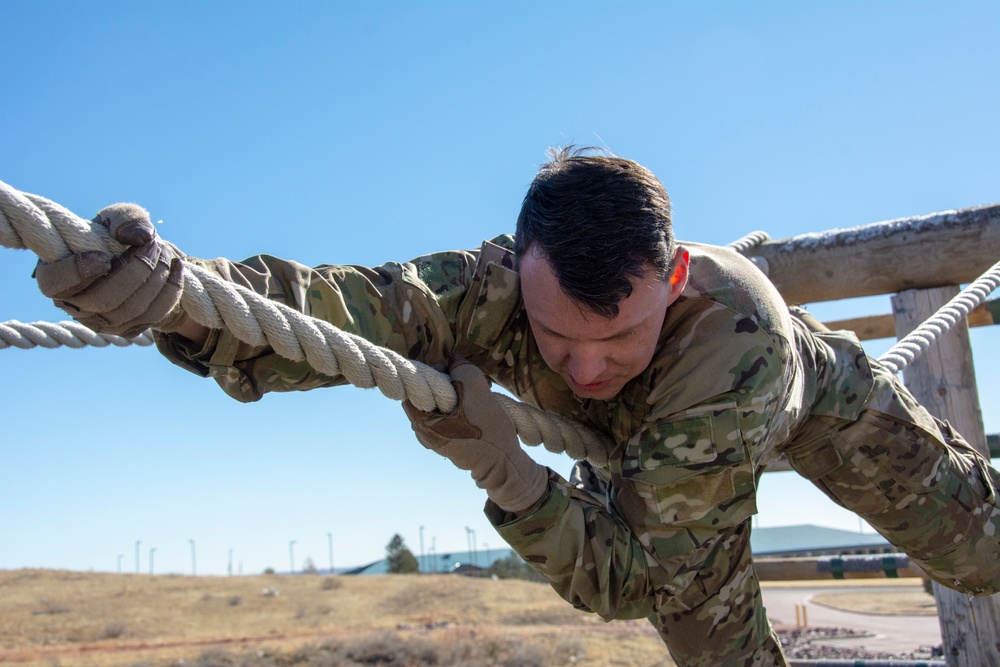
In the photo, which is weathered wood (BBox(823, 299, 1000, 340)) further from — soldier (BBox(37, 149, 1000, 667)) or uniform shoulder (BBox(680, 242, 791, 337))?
uniform shoulder (BBox(680, 242, 791, 337))

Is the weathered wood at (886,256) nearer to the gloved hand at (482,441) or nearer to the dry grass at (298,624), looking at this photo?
the gloved hand at (482,441)

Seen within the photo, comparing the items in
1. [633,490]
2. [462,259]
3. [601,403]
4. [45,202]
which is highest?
[462,259]

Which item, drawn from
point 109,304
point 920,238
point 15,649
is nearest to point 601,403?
point 109,304

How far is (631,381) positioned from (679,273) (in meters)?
0.35

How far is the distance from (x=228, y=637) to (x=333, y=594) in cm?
774

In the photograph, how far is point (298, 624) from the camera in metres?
20.2

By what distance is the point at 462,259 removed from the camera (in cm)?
242

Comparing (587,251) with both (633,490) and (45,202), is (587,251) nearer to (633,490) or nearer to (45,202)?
(633,490)

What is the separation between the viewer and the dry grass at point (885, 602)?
28188 millimetres

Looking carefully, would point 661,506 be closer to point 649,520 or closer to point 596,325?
point 649,520

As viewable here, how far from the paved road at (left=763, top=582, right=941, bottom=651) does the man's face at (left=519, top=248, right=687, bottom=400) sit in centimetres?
1187

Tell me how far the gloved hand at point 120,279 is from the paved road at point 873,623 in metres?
12.9

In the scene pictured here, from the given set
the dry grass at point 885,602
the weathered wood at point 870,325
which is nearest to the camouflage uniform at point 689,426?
the weathered wood at point 870,325

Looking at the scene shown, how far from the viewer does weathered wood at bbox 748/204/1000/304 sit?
11.6 feet
